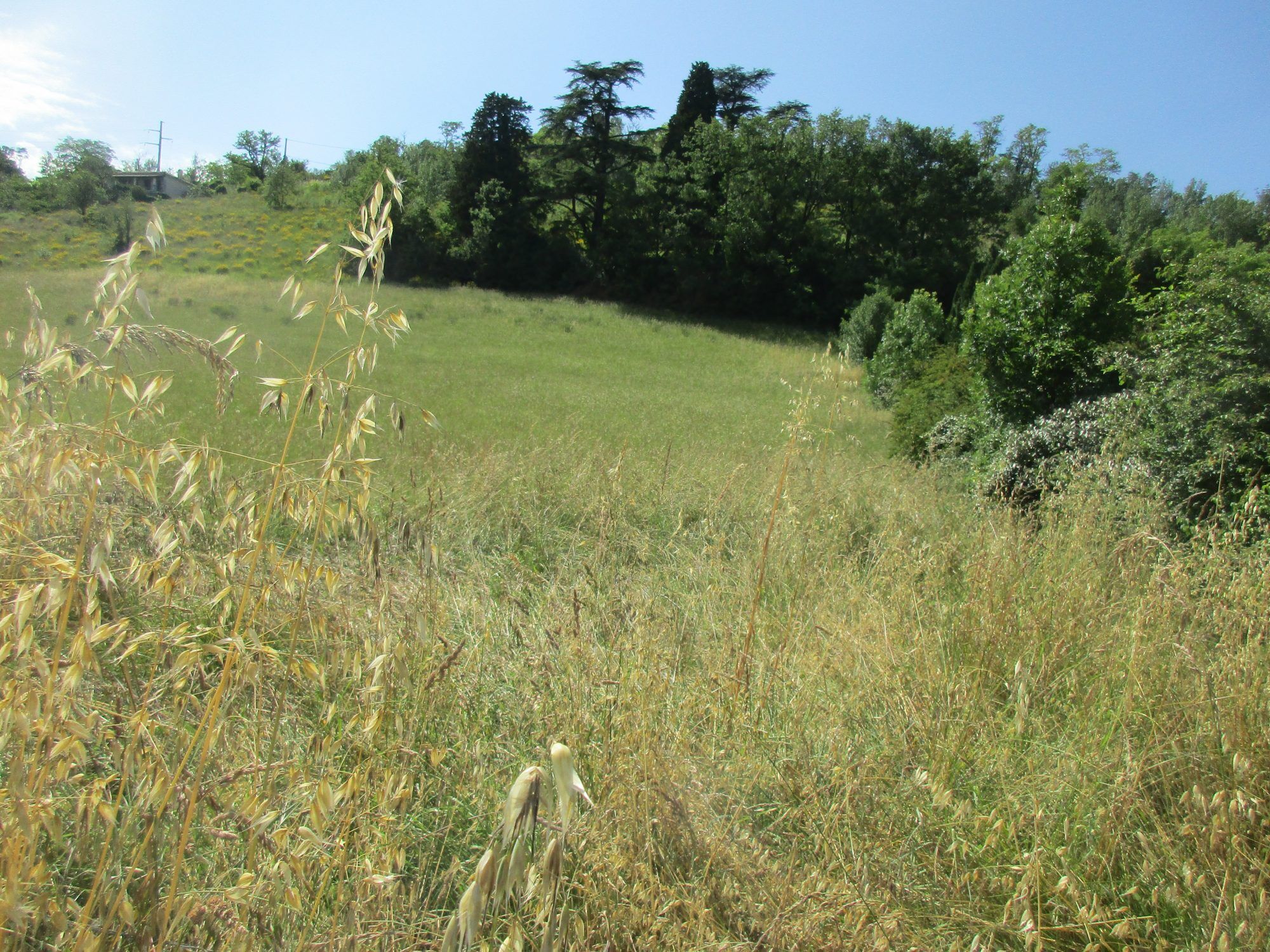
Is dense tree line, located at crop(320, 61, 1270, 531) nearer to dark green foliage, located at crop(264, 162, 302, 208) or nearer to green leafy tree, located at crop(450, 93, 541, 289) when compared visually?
green leafy tree, located at crop(450, 93, 541, 289)

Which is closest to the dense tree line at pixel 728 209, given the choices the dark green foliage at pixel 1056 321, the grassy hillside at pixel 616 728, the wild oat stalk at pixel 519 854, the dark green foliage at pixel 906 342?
the dark green foliage at pixel 906 342

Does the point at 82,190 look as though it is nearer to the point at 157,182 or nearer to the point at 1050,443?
the point at 157,182

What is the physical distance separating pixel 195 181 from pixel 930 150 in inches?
1470

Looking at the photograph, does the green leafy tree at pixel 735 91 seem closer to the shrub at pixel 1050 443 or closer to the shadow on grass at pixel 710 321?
the shadow on grass at pixel 710 321

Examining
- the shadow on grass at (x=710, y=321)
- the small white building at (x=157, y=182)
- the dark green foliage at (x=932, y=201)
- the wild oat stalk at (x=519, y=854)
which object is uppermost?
the dark green foliage at (x=932, y=201)

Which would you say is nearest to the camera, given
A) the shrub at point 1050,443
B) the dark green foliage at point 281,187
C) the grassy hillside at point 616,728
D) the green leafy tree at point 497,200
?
the grassy hillside at point 616,728

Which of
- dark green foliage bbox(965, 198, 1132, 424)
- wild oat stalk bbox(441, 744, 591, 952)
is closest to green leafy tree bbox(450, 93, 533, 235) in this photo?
Answer: dark green foliage bbox(965, 198, 1132, 424)

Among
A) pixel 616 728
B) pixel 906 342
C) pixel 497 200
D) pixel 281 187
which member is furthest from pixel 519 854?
pixel 281 187

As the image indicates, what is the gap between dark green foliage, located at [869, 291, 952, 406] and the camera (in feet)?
51.1

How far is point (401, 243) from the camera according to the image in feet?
97.9

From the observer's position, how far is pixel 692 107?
32656 millimetres

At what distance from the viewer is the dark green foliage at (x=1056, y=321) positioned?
7.86 metres

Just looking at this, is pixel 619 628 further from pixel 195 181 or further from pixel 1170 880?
pixel 195 181

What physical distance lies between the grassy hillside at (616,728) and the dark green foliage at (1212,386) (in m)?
1.12
